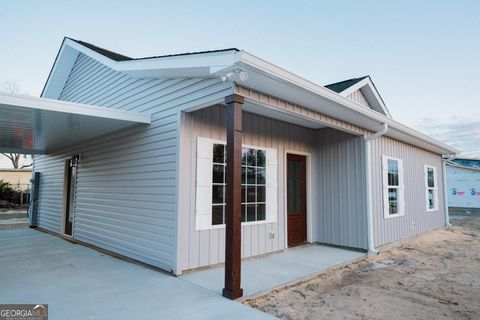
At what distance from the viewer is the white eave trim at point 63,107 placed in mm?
3510

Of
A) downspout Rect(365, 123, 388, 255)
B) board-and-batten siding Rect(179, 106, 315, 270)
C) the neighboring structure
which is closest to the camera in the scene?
board-and-batten siding Rect(179, 106, 315, 270)

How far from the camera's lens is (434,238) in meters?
7.94

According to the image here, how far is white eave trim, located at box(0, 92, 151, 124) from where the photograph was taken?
3510mm

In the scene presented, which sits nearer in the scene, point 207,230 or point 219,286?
point 219,286

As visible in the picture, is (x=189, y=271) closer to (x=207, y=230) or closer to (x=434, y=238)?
(x=207, y=230)

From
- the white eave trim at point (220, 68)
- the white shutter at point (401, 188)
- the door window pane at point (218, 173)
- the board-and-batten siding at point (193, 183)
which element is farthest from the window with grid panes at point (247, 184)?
the white shutter at point (401, 188)

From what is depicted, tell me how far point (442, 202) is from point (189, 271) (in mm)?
9536

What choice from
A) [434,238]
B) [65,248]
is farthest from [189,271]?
[434,238]

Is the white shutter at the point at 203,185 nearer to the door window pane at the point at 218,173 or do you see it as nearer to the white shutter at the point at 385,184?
the door window pane at the point at 218,173

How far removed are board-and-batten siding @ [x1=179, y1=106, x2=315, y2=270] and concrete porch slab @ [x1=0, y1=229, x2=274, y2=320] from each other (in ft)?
1.88

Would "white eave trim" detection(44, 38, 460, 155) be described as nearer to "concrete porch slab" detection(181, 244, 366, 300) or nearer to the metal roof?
the metal roof

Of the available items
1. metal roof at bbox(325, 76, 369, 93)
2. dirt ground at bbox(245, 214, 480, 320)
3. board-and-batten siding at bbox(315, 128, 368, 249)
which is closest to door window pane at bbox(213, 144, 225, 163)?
dirt ground at bbox(245, 214, 480, 320)

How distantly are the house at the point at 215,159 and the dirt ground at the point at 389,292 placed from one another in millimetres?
633

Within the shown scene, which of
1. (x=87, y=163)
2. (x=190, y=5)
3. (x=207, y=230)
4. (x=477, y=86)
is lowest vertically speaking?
(x=207, y=230)
